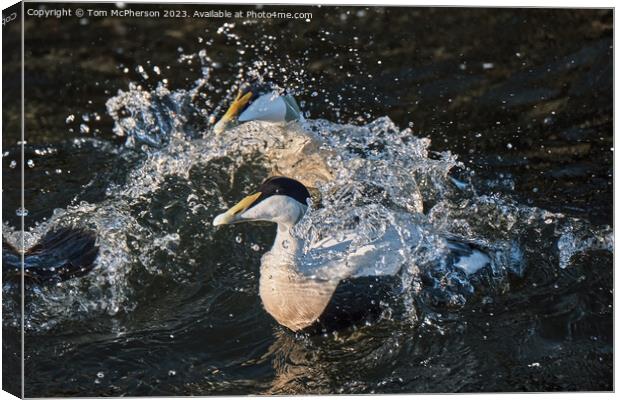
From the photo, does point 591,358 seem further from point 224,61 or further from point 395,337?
point 224,61

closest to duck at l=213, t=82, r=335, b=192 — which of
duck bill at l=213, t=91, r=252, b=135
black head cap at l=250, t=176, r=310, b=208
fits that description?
duck bill at l=213, t=91, r=252, b=135

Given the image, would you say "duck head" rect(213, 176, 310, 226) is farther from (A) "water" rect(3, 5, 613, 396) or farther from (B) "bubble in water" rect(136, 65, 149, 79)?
(B) "bubble in water" rect(136, 65, 149, 79)

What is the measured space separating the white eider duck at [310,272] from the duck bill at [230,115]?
27.1 inches

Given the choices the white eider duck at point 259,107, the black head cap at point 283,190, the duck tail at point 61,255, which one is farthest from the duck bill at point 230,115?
the duck tail at point 61,255

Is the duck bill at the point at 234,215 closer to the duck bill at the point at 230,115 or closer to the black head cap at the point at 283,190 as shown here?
the black head cap at the point at 283,190

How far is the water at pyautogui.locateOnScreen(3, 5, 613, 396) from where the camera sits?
3037 millimetres

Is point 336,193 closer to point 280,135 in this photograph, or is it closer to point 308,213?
point 308,213

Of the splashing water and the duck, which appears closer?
the splashing water

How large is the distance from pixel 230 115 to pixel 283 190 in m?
0.76

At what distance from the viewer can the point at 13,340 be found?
8.87 feet

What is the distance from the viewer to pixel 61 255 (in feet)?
10.7

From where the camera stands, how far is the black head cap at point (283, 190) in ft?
10.8

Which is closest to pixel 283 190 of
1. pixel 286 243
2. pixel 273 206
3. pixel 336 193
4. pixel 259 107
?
pixel 273 206

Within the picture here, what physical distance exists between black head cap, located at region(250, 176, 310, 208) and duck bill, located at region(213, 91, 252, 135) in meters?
0.68
